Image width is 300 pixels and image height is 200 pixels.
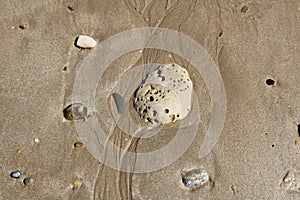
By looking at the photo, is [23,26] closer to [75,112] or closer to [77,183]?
[75,112]

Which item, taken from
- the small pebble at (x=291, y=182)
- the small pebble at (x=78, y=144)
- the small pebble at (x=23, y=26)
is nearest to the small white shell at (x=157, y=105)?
the small pebble at (x=78, y=144)

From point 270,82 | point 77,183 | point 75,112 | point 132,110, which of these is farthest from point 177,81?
point 77,183

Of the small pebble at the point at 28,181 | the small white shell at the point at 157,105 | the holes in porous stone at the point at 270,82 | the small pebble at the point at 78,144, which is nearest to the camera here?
the small pebble at the point at 28,181

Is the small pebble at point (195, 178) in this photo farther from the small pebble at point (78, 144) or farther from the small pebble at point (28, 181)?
the small pebble at point (28, 181)

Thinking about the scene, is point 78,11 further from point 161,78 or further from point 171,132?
point 171,132

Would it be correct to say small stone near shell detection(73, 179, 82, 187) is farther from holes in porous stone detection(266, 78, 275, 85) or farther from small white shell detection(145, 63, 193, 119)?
holes in porous stone detection(266, 78, 275, 85)

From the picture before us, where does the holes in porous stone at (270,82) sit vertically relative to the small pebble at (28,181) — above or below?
above

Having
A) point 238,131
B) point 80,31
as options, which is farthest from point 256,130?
point 80,31

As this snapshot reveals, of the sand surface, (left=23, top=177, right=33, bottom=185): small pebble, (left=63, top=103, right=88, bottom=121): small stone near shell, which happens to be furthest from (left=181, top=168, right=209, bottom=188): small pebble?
(left=23, top=177, right=33, bottom=185): small pebble
